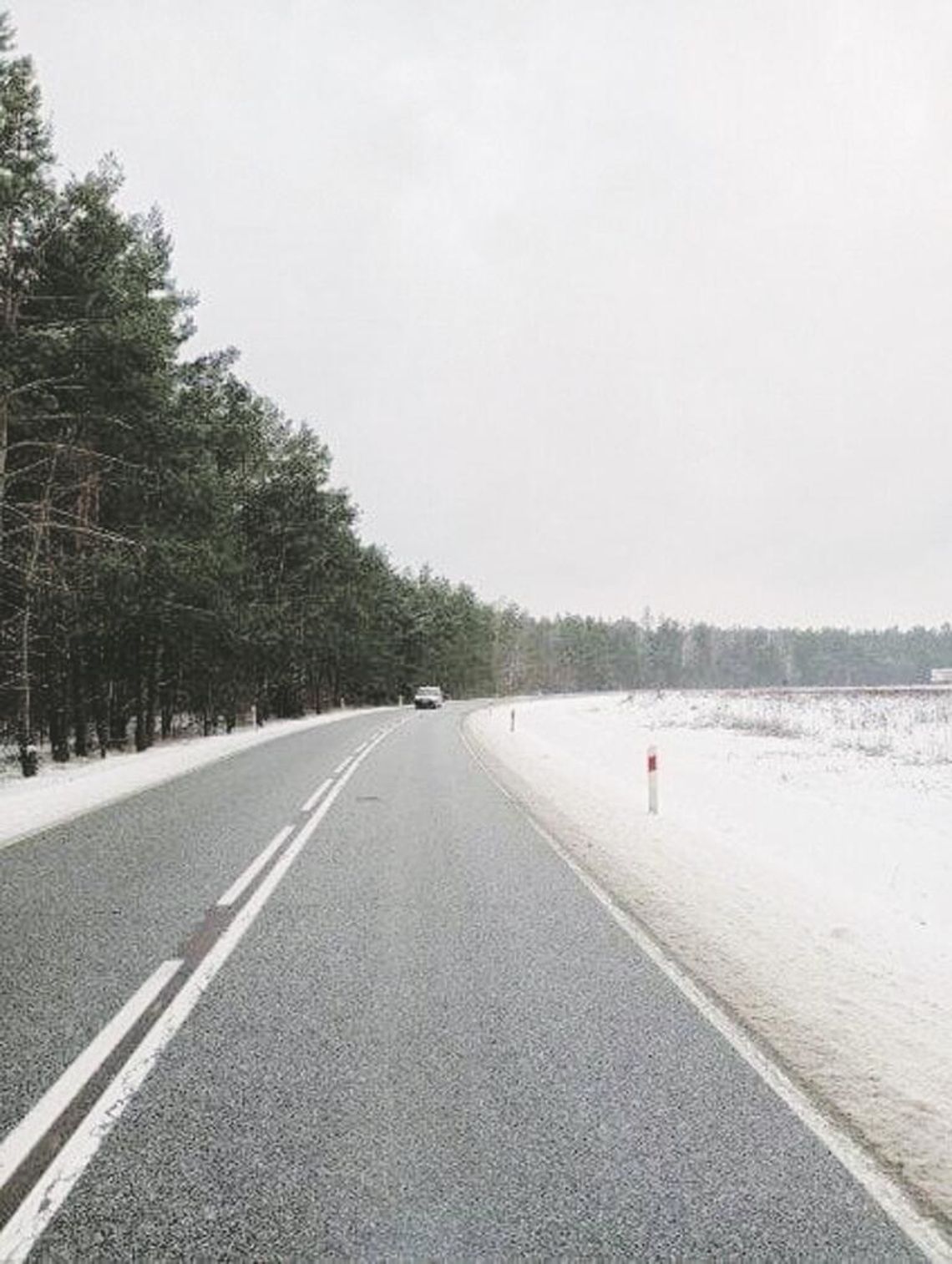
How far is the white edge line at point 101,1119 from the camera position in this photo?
3020mm

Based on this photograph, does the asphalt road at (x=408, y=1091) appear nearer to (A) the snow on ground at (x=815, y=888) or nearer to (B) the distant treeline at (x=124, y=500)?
(A) the snow on ground at (x=815, y=888)

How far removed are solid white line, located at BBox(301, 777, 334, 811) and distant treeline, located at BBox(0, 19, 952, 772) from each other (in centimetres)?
663

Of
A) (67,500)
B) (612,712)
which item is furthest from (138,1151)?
(612,712)

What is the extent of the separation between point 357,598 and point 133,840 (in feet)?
155

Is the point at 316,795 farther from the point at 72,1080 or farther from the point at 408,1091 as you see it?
the point at 408,1091

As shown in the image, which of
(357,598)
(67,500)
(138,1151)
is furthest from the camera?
(357,598)

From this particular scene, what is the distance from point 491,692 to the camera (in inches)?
4702

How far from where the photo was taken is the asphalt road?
120 inches

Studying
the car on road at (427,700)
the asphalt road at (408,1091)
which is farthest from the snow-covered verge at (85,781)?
the car on road at (427,700)

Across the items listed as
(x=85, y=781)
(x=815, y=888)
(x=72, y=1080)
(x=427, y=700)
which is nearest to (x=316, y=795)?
(x=85, y=781)

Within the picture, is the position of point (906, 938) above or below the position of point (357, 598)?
below

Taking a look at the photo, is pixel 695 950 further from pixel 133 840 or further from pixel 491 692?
pixel 491 692

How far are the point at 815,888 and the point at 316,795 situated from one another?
8.63m

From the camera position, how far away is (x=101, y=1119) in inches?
148
